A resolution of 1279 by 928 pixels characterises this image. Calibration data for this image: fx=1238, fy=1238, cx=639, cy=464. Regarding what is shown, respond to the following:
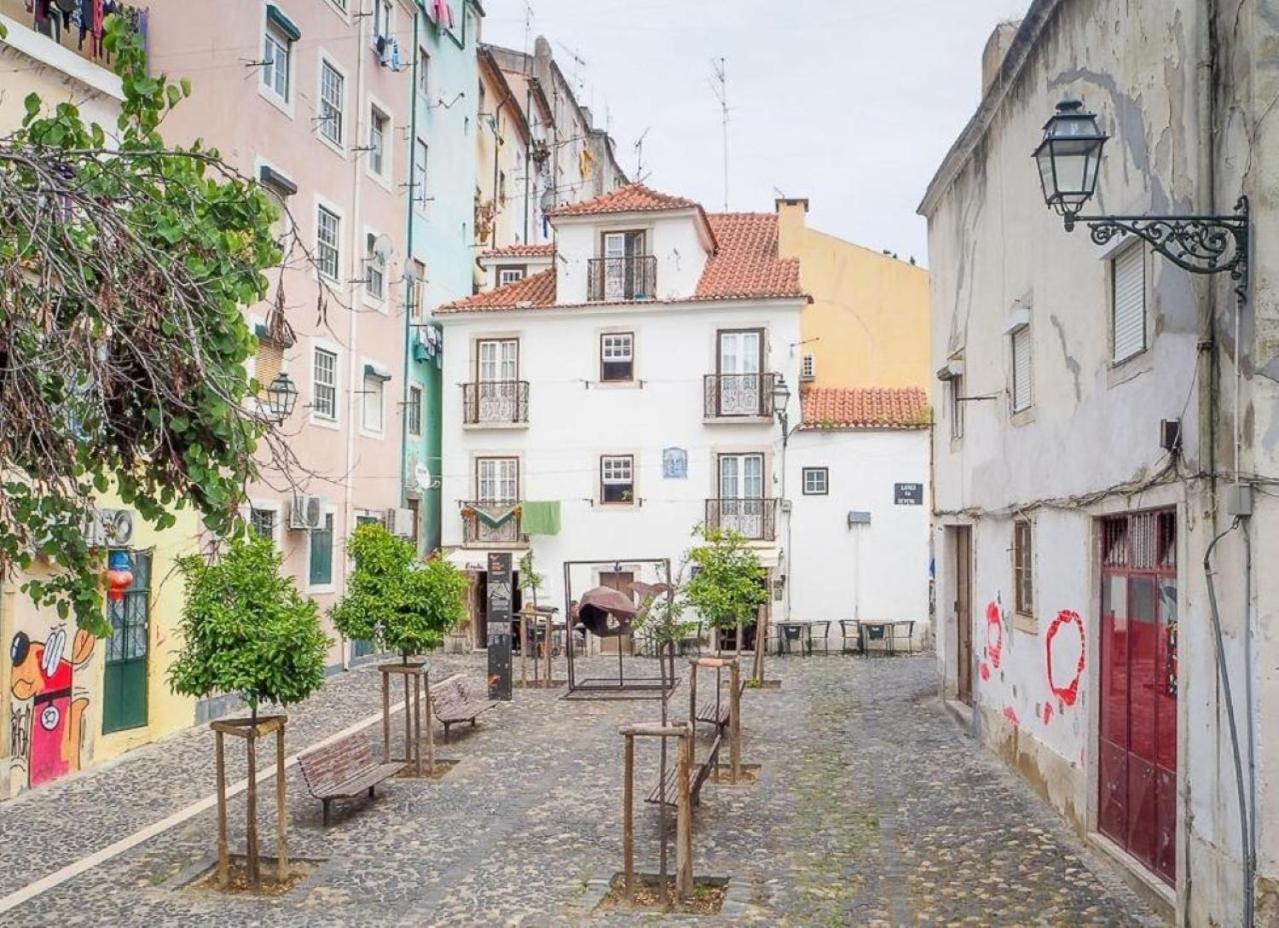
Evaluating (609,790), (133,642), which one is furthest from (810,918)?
(133,642)

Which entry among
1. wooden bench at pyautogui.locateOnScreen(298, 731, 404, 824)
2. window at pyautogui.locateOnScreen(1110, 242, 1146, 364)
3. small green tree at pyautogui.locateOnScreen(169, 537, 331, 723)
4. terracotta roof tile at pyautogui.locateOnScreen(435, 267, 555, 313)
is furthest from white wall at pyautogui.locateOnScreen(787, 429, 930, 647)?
small green tree at pyautogui.locateOnScreen(169, 537, 331, 723)

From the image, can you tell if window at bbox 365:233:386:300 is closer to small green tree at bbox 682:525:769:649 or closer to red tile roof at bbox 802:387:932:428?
small green tree at bbox 682:525:769:649

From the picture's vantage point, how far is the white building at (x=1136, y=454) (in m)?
6.73

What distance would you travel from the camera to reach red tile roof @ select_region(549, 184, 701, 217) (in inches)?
1105

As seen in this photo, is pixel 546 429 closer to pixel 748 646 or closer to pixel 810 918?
pixel 748 646

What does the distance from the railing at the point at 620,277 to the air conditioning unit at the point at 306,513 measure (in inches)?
388

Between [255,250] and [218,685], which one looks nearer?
[255,250]

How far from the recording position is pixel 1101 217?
6719mm

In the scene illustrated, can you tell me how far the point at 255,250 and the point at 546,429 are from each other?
22.3 metres

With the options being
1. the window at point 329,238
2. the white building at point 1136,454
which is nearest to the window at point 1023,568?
the white building at point 1136,454

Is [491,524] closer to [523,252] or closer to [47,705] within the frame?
[523,252]

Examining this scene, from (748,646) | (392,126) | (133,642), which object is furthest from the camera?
(748,646)

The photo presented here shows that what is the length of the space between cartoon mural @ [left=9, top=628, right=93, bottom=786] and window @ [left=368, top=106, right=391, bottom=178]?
1317 cm

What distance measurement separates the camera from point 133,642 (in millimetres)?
14883
